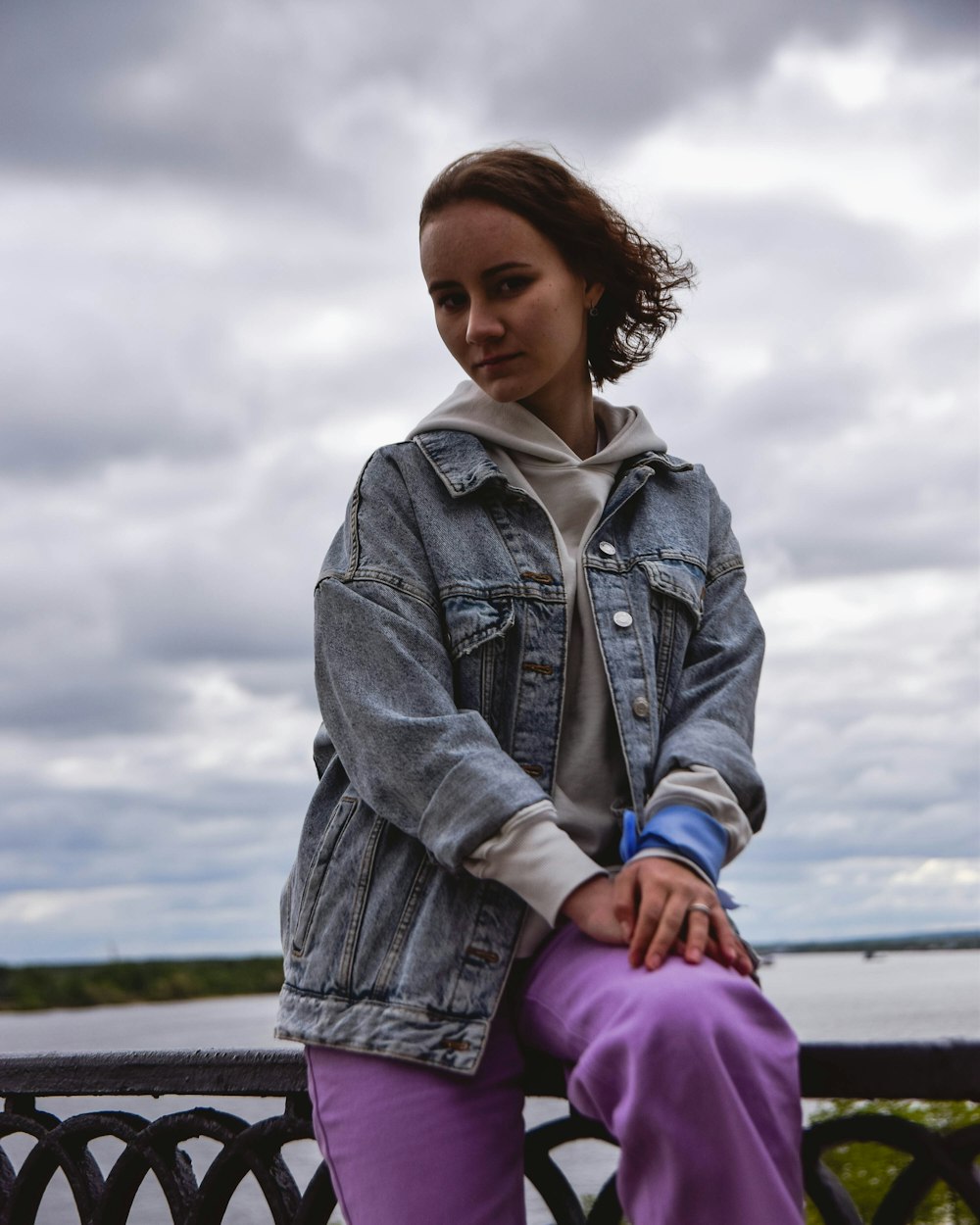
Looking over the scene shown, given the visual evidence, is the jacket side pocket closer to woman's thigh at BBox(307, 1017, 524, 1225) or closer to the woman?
the woman

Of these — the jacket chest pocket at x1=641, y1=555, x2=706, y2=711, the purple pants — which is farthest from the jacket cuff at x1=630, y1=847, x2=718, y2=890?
the jacket chest pocket at x1=641, y1=555, x2=706, y2=711

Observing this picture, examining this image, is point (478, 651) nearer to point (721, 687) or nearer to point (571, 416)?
point (721, 687)

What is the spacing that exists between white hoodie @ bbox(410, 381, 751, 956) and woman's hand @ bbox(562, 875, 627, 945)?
16 millimetres

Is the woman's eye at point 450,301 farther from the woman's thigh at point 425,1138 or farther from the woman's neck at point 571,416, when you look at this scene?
the woman's thigh at point 425,1138

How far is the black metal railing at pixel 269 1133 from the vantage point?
1.56 meters

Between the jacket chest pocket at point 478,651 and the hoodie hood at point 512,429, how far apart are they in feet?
1.03

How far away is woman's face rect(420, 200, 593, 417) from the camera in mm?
1990

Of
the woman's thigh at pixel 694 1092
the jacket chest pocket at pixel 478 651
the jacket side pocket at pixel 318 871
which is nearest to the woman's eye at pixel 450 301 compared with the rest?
the jacket chest pocket at pixel 478 651

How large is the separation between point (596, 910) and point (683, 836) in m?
0.14

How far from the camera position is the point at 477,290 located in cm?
199

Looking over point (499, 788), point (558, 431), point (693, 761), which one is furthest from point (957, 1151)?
point (558, 431)

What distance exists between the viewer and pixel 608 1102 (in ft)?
4.89

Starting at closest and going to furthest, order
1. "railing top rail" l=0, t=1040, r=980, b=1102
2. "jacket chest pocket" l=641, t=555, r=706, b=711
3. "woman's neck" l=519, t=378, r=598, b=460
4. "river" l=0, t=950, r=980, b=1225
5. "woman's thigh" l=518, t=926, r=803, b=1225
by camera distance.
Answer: "woman's thigh" l=518, t=926, r=803, b=1225, "railing top rail" l=0, t=1040, r=980, b=1102, "jacket chest pocket" l=641, t=555, r=706, b=711, "woman's neck" l=519, t=378, r=598, b=460, "river" l=0, t=950, r=980, b=1225

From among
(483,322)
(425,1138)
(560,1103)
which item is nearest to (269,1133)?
(425,1138)
